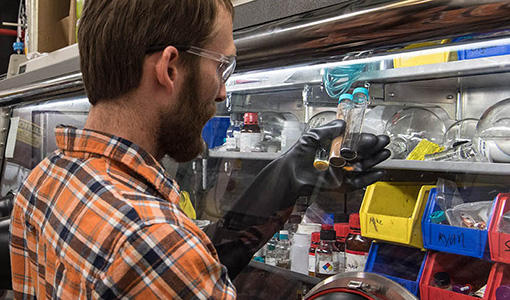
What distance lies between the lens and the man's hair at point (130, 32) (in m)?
0.71

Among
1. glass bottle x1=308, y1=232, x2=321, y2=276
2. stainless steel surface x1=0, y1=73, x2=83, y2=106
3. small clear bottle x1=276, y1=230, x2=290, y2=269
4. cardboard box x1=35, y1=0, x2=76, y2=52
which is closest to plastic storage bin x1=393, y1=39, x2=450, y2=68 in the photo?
glass bottle x1=308, y1=232, x2=321, y2=276

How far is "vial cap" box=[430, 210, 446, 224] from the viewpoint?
118 centimetres

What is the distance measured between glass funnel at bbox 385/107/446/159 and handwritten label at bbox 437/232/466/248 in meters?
0.35

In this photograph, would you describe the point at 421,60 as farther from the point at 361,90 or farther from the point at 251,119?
the point at 251,119

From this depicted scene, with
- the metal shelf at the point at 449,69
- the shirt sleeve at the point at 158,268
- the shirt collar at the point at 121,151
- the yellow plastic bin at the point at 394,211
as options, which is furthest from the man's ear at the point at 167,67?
the yellow plastic bin at the point at 394,211

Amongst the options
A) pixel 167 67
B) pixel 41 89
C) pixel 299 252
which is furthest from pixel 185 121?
pixel 41 89

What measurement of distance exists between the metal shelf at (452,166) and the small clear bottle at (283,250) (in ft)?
1.84

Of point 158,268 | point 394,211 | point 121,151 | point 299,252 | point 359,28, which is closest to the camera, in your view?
point 158,268

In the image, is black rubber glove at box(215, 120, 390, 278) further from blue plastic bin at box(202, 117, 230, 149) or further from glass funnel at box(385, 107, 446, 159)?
blue plastic bin at box(202, 117, 230, 149)

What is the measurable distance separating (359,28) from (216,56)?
25 cm

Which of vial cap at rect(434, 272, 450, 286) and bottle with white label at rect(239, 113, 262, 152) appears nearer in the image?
vial cap at rect(434, 272, 450, 286)

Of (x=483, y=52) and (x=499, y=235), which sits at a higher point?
(x=483, y=52)

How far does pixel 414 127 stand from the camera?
1.51 meters

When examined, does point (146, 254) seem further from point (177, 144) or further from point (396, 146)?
point (396, 146)
